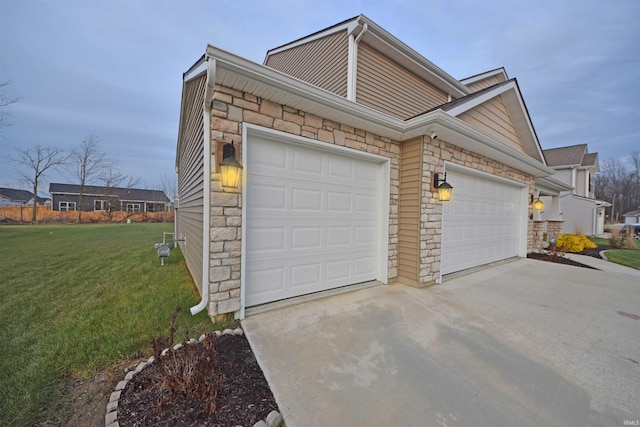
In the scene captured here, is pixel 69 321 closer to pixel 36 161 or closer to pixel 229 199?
pixel 229 199

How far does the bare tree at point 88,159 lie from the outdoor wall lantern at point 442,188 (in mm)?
32288

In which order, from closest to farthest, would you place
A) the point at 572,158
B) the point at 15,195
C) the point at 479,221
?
the point at 479,221 < the point at 572,158 < the point at 15,195

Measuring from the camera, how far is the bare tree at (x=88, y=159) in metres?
24.2

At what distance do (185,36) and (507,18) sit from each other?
486 inches

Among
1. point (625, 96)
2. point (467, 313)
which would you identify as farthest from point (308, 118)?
point (625, 96)

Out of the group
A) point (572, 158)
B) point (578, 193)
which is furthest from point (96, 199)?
point (578, 193)

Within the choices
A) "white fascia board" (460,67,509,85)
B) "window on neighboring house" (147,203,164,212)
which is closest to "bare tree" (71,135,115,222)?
"window on neighboring house" (147,203,164,212)

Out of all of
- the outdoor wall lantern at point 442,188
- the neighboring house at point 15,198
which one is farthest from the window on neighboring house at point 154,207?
the outdoor wall lantern at point 442,188

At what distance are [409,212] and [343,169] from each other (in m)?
1.49

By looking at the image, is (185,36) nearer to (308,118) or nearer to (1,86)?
(1,86)

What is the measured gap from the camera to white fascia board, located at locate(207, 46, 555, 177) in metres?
2.63

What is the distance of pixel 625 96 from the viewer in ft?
83.5

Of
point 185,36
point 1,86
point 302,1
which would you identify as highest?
point 185,36

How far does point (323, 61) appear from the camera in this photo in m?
5.77
